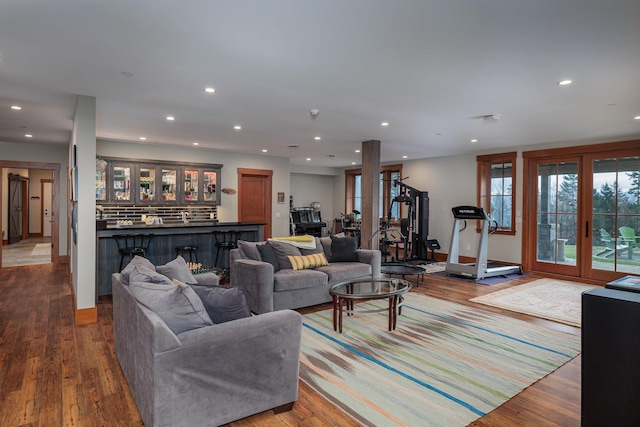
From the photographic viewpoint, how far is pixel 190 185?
823cm

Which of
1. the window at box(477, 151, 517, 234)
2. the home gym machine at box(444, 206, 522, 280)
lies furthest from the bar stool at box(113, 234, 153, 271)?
the window at box(477, 151, 517, 234)

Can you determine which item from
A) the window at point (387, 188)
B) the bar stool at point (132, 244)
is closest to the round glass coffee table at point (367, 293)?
the bar stool at point (132, 244)

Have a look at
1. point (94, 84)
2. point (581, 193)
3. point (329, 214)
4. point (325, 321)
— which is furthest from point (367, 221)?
point (329, 214)

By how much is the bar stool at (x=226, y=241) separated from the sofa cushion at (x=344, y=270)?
7.11 ft

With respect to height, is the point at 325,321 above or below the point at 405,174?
below

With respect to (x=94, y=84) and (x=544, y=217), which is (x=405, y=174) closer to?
(x=544, y=217)

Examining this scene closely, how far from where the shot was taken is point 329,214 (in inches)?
505

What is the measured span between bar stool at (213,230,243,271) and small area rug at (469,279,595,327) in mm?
3991

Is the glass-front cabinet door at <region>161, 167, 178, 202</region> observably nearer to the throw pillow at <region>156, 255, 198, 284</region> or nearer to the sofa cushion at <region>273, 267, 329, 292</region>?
→ the sofa cushion at <region>273, 267, 329, 292</region>

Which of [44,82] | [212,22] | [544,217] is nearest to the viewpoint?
[212,22]

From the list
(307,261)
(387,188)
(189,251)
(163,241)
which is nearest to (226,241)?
(189,251)

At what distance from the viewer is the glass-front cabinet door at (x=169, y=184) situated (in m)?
7.92

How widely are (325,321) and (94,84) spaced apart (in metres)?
3.50

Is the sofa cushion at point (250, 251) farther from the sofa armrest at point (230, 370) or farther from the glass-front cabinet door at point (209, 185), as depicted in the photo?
the glass-front cabinet door at point (209, 185)
